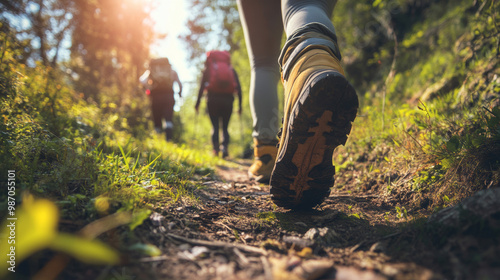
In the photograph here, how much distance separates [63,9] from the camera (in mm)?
7453

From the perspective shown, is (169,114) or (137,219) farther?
(169,114)

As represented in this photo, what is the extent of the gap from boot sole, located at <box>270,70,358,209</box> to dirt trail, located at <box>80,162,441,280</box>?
15 centimetres

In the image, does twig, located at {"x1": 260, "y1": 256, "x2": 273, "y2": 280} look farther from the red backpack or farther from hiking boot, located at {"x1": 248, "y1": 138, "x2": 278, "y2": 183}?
the red backpack

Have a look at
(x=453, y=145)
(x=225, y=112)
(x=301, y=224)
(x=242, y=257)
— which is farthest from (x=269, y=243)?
(x=225, y=112)

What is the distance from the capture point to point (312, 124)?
1220 millimetres

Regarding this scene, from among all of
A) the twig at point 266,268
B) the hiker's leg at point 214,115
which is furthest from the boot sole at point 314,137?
the hiker's leg at point 214,115

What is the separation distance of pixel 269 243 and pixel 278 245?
4 cm

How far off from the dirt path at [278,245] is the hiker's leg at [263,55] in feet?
2.74

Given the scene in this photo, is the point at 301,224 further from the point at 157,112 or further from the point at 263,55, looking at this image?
the point at 157,112

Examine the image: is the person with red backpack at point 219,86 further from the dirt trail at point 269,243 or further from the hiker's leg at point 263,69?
the dirt trail at point 269,243

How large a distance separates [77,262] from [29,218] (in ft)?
0.95

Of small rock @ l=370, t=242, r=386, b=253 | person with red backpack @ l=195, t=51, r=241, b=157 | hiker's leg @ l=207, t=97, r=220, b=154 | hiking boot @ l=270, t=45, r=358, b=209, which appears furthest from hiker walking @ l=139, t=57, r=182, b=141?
small rock @ l=370, t=242, r=386, b=253

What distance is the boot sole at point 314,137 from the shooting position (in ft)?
3.80

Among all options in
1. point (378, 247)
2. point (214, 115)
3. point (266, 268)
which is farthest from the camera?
point (214, 115)
